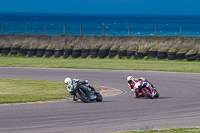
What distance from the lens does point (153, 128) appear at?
9.33 meters

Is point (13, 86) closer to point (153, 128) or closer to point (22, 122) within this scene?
point (22, 122)

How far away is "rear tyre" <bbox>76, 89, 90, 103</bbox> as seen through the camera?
1380 centimetres

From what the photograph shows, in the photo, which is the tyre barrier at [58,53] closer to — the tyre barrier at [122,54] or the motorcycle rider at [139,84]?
the tyre barrier at [122,54]

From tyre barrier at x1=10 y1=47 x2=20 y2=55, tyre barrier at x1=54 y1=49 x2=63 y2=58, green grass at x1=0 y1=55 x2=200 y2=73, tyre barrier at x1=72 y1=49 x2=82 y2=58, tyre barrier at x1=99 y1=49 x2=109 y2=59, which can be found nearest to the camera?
green grass at x1=0 y1=55 x2=200 y2=73

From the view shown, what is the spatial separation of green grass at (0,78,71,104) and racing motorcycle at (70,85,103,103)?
Result: 163cm

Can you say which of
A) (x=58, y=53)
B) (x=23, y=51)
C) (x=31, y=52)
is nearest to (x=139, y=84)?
(x=58, y=53)

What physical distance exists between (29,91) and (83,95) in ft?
13.8

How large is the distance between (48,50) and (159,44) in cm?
1051

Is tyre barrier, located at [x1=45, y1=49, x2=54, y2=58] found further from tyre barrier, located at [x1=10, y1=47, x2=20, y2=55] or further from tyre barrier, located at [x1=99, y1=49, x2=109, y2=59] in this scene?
tyre barrier, located at [x1=99, y1=49, x2=109, y2=59]

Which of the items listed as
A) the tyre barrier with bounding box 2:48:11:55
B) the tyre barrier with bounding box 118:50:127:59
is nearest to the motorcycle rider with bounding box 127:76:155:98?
the tyre barrier with bounding box 118:50:127:59

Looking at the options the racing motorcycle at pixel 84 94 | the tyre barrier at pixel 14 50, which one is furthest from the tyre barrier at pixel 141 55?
the racing motorcycle at pixel 84 94

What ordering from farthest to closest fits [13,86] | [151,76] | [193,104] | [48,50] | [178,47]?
[48,50]
[178,47]
[151,76]
[13,86]
[193,104]

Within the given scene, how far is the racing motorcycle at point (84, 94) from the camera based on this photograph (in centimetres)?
1380

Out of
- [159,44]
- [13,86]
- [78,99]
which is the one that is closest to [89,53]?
[159,44]
